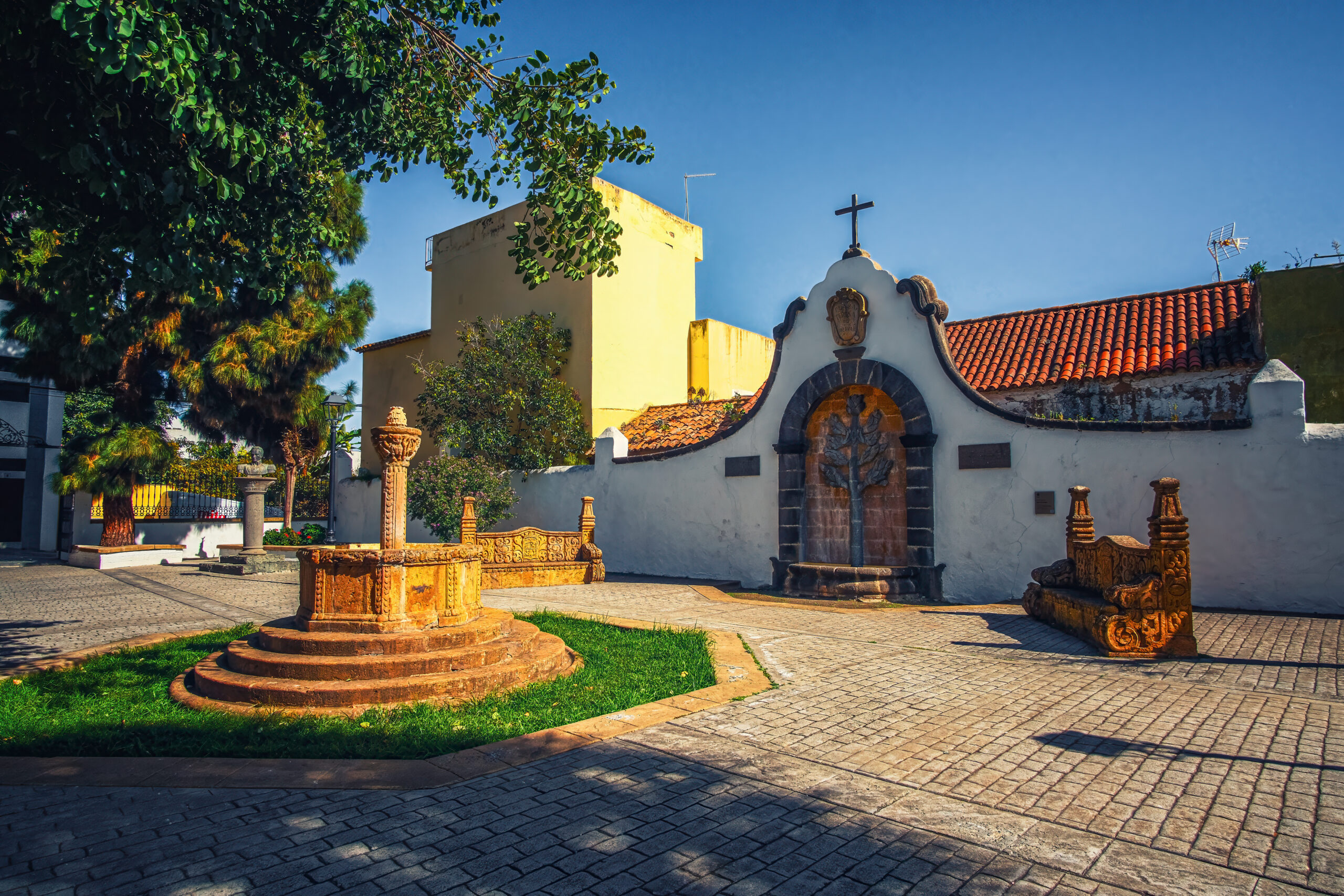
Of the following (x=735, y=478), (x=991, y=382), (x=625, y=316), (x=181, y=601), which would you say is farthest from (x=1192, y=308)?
(x=181, y=601)

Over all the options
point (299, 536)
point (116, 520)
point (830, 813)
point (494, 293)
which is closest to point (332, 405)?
point (299, 536)

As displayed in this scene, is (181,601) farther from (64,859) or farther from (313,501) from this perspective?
(313,501)

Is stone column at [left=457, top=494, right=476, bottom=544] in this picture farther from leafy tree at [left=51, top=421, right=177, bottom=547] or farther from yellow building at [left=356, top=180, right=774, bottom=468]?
leafy tree at [left=51, top=421, right=177, bottom=547]

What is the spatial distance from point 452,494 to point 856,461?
28.2ft

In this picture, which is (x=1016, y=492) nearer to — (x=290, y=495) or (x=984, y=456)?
(x=984, y=456)

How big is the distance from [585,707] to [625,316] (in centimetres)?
1571

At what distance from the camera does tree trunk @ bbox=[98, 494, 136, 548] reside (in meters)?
18.7

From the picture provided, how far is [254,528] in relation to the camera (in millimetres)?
17828

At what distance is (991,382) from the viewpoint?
559 inches

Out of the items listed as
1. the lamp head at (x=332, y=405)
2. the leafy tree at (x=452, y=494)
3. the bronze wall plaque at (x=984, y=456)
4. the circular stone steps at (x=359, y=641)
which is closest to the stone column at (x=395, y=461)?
the circular stone steps at (x=359, y=641)

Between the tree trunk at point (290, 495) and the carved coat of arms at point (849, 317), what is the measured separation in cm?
1730

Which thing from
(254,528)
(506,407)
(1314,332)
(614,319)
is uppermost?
(614,319)

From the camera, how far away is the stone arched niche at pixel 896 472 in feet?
39.0

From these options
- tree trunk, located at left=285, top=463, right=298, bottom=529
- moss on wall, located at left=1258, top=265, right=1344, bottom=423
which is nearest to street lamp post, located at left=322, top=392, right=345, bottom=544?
tree trunk, located at left=285, top=463, right=298, bottom=529
